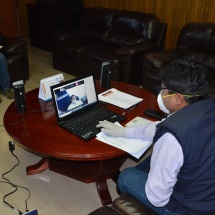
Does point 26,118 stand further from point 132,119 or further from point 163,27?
point 163,27

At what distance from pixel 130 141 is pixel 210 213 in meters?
0.55

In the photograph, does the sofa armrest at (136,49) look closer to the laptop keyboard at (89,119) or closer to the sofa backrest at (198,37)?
the sofa backrest at (198,37)

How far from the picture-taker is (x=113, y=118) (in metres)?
1.71

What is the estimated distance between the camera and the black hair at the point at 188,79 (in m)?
1.11

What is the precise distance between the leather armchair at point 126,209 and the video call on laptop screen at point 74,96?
65 centimetres

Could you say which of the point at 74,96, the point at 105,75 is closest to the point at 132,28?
A: the point at 105,75

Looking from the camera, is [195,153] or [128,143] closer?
[195,153]

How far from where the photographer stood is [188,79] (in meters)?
1.12

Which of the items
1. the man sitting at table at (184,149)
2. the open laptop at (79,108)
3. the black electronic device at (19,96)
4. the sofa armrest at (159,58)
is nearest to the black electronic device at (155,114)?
the open laptop at (79,108)

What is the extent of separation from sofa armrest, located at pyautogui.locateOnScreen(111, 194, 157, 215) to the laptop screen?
645mm

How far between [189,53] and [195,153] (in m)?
2.53

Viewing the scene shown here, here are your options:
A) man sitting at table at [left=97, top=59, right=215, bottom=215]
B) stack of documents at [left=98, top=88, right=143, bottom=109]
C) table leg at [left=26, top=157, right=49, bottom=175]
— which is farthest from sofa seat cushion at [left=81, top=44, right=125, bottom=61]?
man sitting at table at [left=97, top=59, right=215, bottom=215]

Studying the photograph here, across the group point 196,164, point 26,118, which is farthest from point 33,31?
point 196,164

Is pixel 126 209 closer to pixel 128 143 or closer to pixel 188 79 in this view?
pixel 128 143
